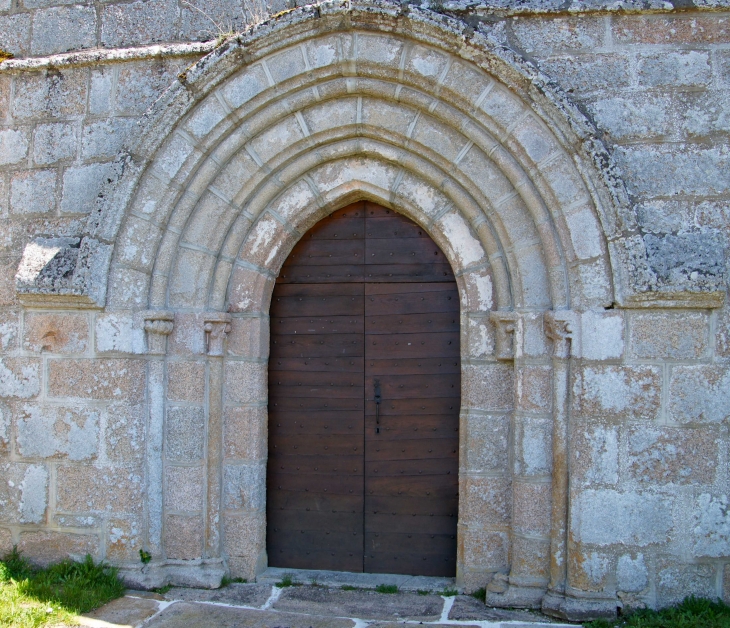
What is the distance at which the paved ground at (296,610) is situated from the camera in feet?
10.8

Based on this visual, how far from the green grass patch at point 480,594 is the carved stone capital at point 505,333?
1258mm

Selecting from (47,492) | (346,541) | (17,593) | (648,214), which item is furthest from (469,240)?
(17,593)

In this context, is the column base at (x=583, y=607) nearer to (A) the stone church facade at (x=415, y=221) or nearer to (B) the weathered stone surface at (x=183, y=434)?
(A) the stone church facade at (x=415, y=221)

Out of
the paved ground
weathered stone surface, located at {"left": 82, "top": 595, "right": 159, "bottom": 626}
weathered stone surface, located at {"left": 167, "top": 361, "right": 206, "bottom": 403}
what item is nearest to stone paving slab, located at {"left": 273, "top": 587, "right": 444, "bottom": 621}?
the paved ground

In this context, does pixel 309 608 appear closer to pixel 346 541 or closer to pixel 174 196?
pixel 346 541

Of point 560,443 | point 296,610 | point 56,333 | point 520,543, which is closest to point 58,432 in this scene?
point 56,333

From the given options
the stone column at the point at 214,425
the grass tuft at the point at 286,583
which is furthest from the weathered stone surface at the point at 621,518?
the stone column at the point at 214,425

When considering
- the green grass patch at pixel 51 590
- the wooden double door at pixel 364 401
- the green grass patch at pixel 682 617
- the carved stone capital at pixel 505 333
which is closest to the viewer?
the green grass patch at pixel 682 617

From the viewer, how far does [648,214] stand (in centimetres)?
336

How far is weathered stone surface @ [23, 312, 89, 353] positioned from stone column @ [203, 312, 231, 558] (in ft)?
2.26

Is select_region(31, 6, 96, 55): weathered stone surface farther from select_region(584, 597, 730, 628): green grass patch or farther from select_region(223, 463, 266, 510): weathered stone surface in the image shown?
select_region(584, 597, 730, 628): green grass patch

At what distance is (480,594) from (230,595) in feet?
4.45

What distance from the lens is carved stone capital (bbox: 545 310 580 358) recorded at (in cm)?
335

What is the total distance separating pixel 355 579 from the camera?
12.7 ft
